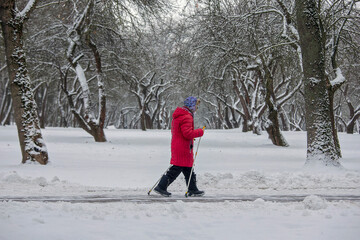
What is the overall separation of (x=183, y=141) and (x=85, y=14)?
42.3 feet

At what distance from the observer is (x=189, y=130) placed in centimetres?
681

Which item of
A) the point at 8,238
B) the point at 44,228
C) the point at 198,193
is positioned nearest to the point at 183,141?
the point at 198,193

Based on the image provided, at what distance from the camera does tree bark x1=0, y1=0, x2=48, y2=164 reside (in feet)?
35.9

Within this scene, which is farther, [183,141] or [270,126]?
[270,126]

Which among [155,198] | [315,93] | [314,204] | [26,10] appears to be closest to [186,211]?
[155,198]

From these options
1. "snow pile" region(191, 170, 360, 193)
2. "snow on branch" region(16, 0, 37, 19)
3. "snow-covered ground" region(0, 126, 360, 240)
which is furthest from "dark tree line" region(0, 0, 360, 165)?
"snow-covered ground" region(0, 126, 360, 240)

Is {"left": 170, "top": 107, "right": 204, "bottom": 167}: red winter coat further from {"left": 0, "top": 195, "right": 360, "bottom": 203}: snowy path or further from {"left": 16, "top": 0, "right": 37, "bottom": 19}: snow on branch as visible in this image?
{"left": 16, "top": 0, "right": 37, "bottom": 19}: snow on branch

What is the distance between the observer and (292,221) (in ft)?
17.3

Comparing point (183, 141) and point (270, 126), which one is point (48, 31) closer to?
point (270, 126)

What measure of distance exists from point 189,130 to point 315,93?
5.60m

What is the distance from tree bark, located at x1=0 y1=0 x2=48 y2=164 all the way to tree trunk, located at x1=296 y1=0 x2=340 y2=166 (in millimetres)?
7233

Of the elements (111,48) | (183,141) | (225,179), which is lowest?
(225,179)

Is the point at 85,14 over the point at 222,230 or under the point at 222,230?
over

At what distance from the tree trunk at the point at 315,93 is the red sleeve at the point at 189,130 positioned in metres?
5.41
